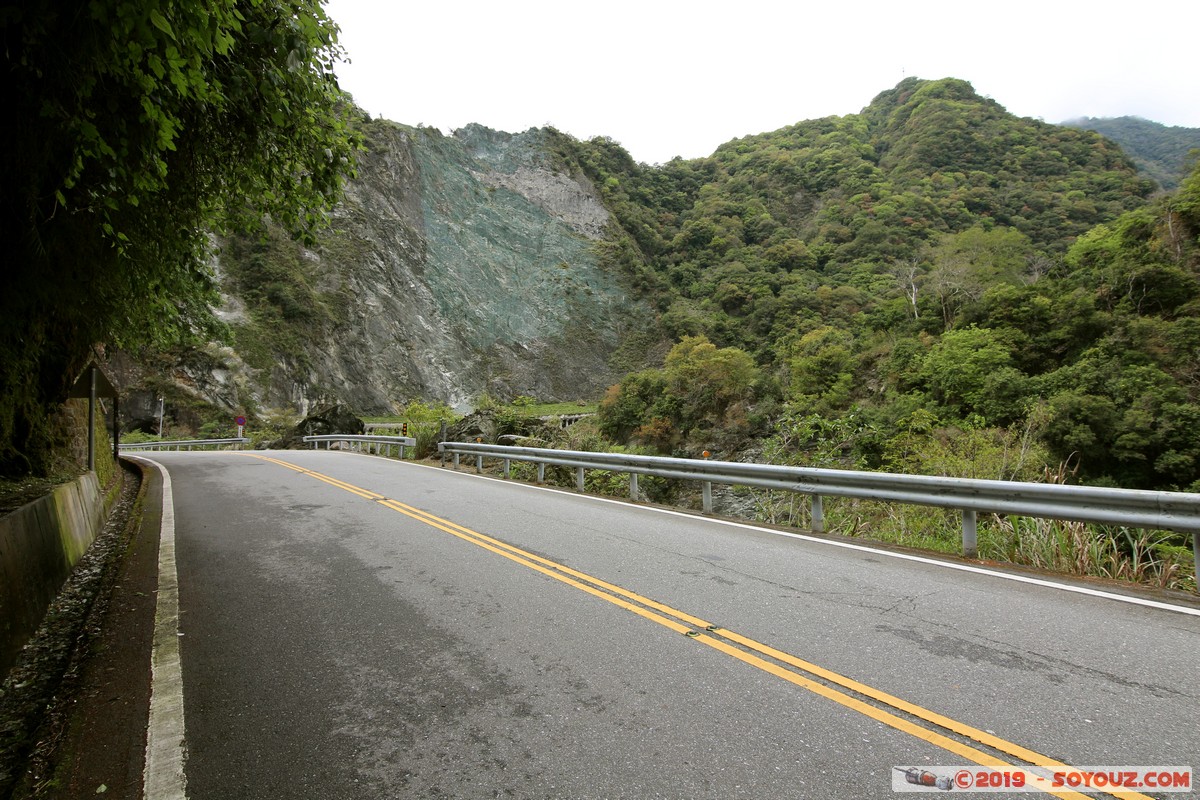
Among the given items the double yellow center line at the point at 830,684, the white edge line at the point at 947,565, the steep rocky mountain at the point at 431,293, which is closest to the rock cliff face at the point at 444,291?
the steep rocky mountain at the point at 431,293

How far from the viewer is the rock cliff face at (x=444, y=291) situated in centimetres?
5088

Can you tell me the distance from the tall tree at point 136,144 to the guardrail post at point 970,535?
7.27 m

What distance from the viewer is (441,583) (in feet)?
17.4

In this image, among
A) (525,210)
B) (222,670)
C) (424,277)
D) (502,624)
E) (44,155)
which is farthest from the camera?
(525,210)

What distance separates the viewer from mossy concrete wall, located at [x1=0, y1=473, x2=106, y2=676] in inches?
155

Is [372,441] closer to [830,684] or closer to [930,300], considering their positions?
[830,684]

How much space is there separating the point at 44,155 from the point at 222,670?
11.5 ft

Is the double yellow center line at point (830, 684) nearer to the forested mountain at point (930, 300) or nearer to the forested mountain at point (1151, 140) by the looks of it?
the forested mountain at point (930, 300)

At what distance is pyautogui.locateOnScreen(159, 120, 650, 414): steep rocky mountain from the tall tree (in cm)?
4448

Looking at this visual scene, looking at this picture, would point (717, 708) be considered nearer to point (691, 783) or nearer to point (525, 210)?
point (691, 783)

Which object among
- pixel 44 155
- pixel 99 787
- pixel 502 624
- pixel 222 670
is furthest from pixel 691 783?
pixel 44 155

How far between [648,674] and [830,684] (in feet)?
3.27

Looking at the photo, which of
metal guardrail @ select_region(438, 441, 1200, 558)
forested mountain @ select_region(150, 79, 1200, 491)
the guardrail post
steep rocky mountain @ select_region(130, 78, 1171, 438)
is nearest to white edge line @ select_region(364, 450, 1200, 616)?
the guardrail post

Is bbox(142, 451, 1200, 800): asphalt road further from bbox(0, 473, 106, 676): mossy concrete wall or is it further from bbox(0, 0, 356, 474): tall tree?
bbox(0, 0, 356, 474): tall tree
